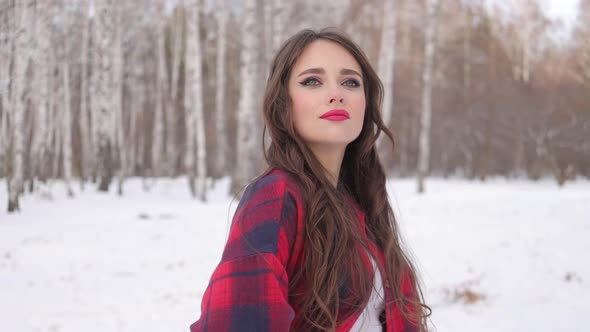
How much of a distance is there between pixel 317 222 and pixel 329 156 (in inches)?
11.0

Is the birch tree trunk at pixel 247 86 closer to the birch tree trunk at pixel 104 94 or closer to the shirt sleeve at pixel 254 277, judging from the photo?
the birch tree trunk at pixel 104 94

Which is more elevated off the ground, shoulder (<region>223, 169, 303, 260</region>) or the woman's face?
the woman's face

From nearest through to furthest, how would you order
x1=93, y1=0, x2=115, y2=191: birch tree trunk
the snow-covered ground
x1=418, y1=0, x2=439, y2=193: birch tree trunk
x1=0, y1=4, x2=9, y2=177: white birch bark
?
the snow-covered ground → x1=0, y1=4, x2=9, y2=177: white birch bark → x1=93, y1=0, x2=115, y2=191: birch tree trunk → x1=418, y1=0, x2=439, y2=193: birch tree trunk

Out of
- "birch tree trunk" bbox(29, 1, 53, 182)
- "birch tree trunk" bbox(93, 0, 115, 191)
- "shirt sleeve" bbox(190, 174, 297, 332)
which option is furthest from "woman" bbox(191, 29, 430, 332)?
"birch tree trunk" bbox(93, 0, 115, 191)

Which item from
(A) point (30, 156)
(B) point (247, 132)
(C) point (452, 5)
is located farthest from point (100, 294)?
(C) point (452, 5)

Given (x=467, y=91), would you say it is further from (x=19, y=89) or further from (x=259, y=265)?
(x=259, y=265)

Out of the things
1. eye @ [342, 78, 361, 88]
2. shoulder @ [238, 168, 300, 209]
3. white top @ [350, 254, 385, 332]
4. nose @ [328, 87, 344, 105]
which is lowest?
white top @ [350, 254, 385, 332]

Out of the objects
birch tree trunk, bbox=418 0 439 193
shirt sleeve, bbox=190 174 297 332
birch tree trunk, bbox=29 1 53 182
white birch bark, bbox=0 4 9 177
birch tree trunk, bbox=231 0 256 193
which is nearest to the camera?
shirt sleeve, bbox=190 174 297 332

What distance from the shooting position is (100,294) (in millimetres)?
4859

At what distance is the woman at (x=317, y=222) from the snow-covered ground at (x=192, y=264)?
1.17 m

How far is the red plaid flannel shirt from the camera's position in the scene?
3.67 feet

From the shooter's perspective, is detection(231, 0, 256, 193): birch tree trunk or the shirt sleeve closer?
the shirt sleeve

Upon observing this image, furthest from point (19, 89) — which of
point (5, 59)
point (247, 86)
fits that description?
point (247, 86)

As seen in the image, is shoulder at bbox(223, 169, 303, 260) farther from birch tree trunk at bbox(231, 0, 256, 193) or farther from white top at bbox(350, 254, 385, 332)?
birch tree trunk at bbox(231, 0, 256, 193)
